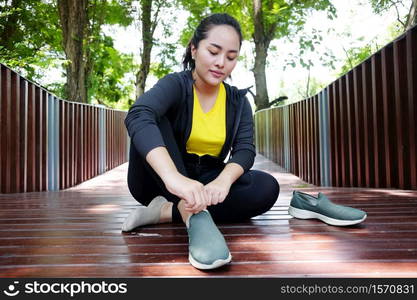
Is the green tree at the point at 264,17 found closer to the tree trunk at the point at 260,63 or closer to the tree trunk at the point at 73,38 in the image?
the tree trunk at the point at 260,63

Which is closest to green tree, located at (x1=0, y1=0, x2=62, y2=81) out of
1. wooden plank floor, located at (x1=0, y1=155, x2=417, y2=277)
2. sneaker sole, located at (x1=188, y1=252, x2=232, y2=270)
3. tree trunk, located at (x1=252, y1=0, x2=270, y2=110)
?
tree trunk, located at (x1=252, y1=0, x2=270, y2=110)

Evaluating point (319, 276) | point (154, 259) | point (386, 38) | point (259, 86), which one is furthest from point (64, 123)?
point (386, 38)

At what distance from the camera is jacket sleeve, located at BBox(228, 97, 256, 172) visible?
2.07m

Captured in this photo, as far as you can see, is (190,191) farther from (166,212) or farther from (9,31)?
(9,31)

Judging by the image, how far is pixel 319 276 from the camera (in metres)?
1.39

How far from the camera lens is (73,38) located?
8320 millimetres

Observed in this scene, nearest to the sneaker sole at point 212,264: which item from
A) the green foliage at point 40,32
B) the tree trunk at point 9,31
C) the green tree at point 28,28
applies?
the green foliage at point 40,32

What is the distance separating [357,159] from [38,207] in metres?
3.34

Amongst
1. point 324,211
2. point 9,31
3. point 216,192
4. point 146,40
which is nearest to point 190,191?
point 216,192

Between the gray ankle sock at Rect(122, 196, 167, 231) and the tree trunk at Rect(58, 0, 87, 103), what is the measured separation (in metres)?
6.77

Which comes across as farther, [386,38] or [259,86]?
[386,38]

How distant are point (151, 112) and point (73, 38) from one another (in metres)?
7.16

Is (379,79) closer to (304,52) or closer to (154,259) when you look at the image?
(154,259)

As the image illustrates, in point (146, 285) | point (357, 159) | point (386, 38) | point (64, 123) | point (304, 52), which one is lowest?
point (146, 285)
